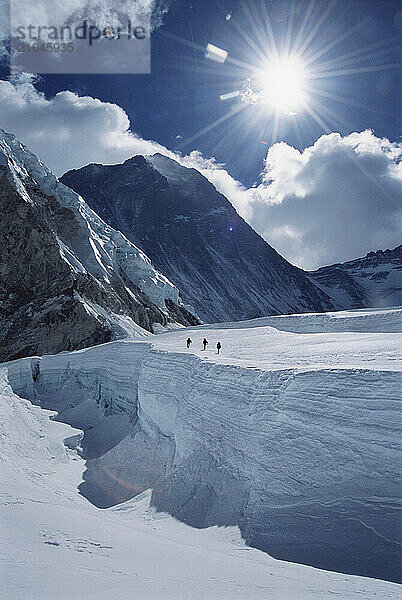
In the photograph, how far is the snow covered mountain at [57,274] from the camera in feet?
159

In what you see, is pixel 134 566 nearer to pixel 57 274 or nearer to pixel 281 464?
pixel 281 464

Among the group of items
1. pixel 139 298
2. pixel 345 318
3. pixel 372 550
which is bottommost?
pixel 372 550

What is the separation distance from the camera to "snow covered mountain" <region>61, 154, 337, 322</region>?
13600cm

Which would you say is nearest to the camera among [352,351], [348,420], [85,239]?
[348,420]

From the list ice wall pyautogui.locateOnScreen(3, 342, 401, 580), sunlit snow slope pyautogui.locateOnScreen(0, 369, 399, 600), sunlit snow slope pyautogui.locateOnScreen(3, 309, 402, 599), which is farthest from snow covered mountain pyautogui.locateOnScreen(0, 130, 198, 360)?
sunlit snow slope pyautogui.locateOnScreen(0, 369, 399, 600)

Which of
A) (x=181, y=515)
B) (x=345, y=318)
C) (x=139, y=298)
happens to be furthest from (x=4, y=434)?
(x=139, y=298)

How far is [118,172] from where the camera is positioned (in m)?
170

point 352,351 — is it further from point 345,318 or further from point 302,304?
point 302,304

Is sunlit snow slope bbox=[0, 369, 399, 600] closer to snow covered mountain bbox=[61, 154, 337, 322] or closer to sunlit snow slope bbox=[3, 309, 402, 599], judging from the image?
sunlit snow slope bbox=[3, 309, 402, 599]

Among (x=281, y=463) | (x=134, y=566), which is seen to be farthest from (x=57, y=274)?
(x=134, y=566)

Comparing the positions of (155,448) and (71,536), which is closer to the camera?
(71,536)

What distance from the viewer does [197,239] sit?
499ft

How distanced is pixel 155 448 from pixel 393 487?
9.95m

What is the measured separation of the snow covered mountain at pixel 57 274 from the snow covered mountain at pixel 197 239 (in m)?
50.6
